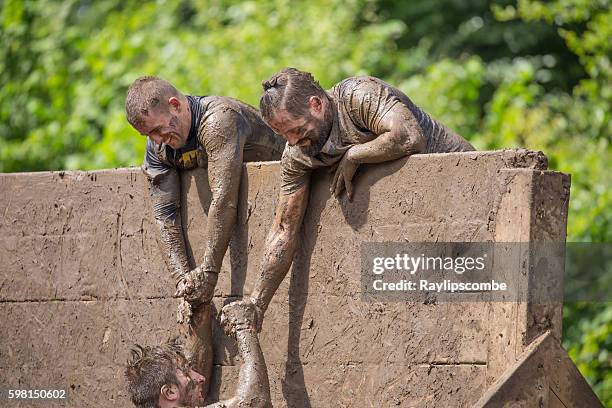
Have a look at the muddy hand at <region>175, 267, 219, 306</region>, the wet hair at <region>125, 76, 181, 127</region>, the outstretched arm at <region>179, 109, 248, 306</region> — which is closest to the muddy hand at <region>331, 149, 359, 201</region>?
the outstretched arm at <region>179, 109, 248, 306</region>

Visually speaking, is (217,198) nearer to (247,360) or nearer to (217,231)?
(217,231)

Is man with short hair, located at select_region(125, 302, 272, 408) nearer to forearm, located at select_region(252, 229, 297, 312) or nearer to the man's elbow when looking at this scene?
forearm, located at select_region(252, 229, 297, 312)

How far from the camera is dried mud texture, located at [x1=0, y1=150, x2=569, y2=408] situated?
18.2ft

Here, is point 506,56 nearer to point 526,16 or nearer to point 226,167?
point 526,16

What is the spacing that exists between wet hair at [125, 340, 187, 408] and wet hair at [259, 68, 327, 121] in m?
1.24

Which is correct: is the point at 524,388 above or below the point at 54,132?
below

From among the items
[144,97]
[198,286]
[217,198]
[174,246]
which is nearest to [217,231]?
[217,198]

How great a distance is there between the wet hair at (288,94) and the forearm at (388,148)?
34 cm

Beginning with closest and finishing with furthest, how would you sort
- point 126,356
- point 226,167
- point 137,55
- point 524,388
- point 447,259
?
point 524,388 → point 447,259 → point 226,167 → point 126,356 → point 137,55

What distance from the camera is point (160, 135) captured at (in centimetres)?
642

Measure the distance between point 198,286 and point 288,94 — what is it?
1189 mm

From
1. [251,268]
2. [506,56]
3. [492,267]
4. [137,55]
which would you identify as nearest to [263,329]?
[251,268]

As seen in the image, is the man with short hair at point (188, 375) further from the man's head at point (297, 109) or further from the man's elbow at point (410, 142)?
the man's elbow at point (410, 142)

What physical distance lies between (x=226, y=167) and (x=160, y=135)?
0.39 meters
